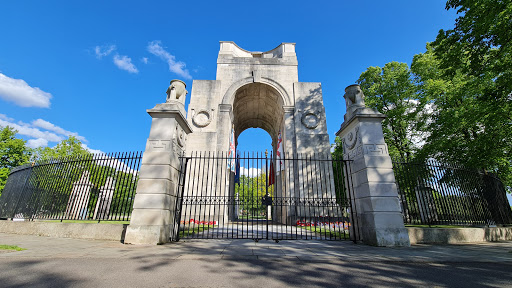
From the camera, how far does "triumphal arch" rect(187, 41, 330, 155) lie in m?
16.0

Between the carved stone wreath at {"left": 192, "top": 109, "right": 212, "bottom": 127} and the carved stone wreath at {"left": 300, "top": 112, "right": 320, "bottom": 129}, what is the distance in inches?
290

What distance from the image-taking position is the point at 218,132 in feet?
53.3

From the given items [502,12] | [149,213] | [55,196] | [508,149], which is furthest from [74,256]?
[508,149]

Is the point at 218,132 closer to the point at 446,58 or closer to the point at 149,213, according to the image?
the point at 149,213

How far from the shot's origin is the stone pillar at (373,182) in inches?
251

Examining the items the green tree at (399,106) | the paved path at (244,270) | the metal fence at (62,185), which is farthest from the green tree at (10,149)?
the green tree at (399,106)

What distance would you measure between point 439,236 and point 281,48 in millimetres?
18107

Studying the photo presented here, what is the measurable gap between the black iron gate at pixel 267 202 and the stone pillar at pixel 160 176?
1.75 feet

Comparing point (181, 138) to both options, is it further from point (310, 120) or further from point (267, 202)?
point (310, 120)

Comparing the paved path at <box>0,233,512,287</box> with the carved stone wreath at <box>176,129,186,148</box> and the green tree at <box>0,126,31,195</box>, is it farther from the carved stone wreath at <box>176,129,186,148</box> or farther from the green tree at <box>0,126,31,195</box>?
the green tree at <box>0,126,31,195</box>

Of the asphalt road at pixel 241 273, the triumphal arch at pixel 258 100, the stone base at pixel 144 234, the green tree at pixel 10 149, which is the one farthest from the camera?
the green tree at pixel 10 149

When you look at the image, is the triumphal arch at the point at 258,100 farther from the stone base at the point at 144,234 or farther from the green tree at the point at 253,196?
the stone base at the point at 144,234

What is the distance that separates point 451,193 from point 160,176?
11.2 m

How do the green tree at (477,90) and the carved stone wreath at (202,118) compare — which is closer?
the green tree at (477,90)
